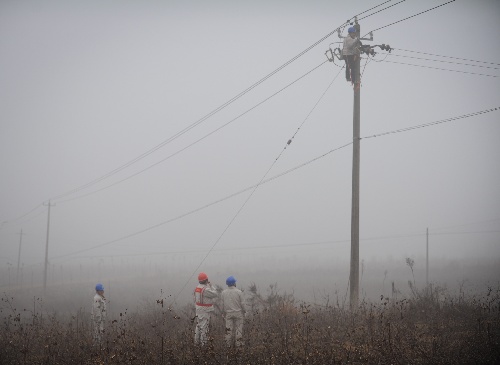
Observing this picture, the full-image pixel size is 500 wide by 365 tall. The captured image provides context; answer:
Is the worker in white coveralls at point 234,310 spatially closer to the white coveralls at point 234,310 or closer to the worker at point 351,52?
the white coveralls at point 234,310

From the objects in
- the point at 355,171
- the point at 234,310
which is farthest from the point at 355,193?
the point at 234,310

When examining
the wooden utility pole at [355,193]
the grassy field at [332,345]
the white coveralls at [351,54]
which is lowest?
the grassy field at [332,345]

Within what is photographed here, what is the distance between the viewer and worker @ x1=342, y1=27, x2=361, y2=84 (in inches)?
429

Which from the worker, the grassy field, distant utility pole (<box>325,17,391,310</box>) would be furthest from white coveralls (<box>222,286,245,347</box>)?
the worker

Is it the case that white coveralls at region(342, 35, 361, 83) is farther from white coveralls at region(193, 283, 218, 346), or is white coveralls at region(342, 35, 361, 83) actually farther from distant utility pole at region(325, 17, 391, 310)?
white coveralls at region(193, 283, 218, 346)

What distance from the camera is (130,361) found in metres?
5.56

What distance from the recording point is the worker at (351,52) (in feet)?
35.7

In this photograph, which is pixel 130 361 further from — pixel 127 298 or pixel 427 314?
pixel 127 298

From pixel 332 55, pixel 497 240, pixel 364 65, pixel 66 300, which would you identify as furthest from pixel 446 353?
pixel 497 240

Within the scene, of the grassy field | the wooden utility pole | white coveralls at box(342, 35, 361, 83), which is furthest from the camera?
white coveralls at box(342, 35, 361, 83)

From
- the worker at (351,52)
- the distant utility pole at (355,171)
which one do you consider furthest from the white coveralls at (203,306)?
the worker at (351,52)

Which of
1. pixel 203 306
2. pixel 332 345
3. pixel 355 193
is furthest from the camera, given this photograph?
pixel 355 193

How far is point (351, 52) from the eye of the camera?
11.0m

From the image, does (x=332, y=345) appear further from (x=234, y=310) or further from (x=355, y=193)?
(x=355, y=193)
